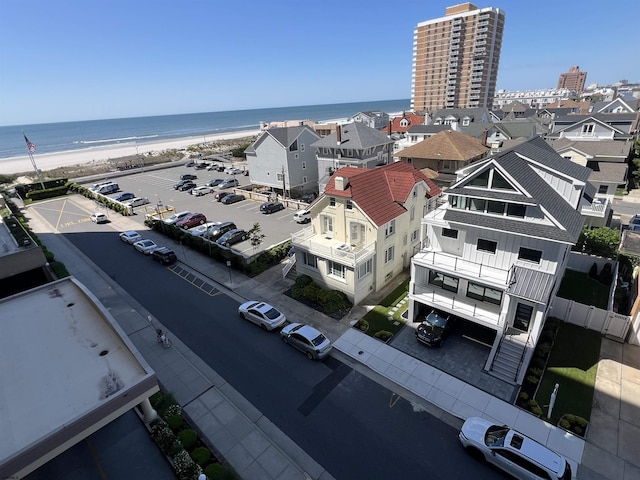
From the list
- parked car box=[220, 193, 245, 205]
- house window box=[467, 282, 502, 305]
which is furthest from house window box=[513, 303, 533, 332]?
parked car box=[220, 193, 245, 205]

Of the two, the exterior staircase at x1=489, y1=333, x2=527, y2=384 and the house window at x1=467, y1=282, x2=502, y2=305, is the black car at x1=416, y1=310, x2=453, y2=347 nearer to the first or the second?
the house window at x1=467, y1=282, x2=502, y2=305

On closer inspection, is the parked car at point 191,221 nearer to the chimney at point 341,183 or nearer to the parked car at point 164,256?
the parked car at point 164,256

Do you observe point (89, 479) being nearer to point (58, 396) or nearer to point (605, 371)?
point (58, 396)

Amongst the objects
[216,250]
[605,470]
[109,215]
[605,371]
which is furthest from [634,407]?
[109,215]

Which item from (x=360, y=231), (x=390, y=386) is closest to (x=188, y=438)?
(x=390, y=386)

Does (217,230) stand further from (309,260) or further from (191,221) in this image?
(309,260)
